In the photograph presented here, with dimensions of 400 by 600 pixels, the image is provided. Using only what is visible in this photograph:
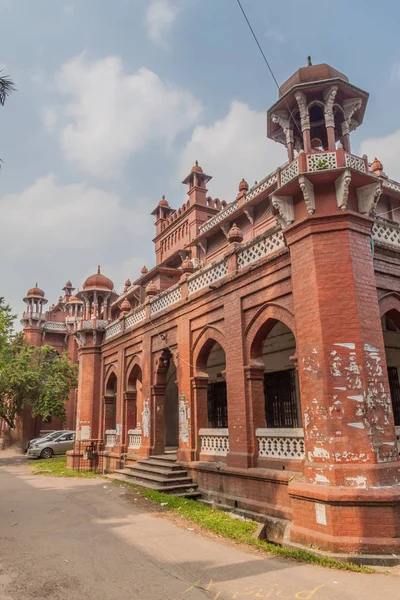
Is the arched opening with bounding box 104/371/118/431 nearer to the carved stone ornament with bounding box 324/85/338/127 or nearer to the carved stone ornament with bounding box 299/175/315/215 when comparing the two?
the carved stone ornament with bounding box 299/175/315/215

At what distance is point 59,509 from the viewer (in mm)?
10531

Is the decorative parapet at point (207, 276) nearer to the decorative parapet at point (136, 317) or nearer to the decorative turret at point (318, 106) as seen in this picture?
the decorative turret at point (318, 106)

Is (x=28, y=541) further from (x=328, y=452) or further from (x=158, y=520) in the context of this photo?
(x=328, y=452)

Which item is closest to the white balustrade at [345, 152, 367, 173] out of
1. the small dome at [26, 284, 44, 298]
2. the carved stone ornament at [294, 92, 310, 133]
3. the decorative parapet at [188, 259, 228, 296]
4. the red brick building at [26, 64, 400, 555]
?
the red brick building at [26, 64, 400, 555]

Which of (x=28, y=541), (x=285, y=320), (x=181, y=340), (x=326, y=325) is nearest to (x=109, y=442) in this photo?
(x=181, y=340)

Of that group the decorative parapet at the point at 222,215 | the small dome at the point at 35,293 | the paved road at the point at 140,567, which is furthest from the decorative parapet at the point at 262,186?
the small dome at the point at 35,293

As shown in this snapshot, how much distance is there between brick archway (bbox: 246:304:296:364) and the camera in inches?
376

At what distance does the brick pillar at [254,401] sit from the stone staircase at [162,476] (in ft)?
8.50

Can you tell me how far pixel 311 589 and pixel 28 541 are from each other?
4913 millimetres

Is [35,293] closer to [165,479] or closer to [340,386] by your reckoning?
[165,479]

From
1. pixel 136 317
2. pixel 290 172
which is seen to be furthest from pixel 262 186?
pixel 136 317

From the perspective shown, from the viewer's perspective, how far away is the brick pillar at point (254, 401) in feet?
32.3

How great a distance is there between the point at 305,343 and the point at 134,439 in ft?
33.6

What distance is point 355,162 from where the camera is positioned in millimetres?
8562
